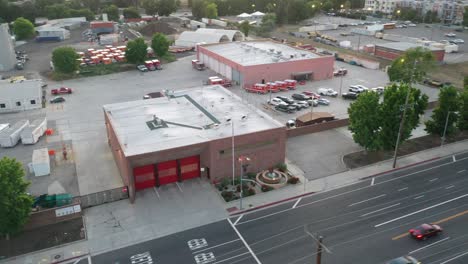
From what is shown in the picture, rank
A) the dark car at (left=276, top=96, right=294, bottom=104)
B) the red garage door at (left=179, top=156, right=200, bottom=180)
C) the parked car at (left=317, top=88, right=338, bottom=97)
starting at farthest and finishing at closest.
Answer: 1. the parked car at (left=317, top=88, right=338, bottom=97)
2. the dark car at (left=276, top=96, right=294, bottom=104)
3. the red garage door at (left=179, top=156, right=200, bottom=180)

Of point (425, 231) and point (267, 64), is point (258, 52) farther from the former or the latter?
point (425, 231)

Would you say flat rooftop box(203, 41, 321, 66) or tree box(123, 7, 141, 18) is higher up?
tree box(123, 7, 141, 18)

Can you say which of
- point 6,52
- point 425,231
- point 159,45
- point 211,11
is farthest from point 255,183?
point 211,11

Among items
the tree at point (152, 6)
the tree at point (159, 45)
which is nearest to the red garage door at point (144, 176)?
the tree at point (159, 45)

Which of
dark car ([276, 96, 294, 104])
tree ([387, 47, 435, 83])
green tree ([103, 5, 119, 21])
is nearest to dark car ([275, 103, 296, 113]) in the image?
dark car ([276, 96, 294, 104])

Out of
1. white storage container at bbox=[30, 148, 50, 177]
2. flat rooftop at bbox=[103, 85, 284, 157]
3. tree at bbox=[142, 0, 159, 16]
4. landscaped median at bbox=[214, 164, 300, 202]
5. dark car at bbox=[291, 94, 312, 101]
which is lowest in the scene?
landscaped median at bbox=[214, 164, 300, 202]

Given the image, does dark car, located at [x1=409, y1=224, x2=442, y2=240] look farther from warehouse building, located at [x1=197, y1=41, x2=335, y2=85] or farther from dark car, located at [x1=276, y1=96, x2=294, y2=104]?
warehouse building, located at [x1=197, y1=41, x2=335, y2=85]

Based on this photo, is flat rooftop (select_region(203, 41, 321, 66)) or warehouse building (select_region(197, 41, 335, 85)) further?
flat rooftop (select_region(203, 41, 321, 66))
